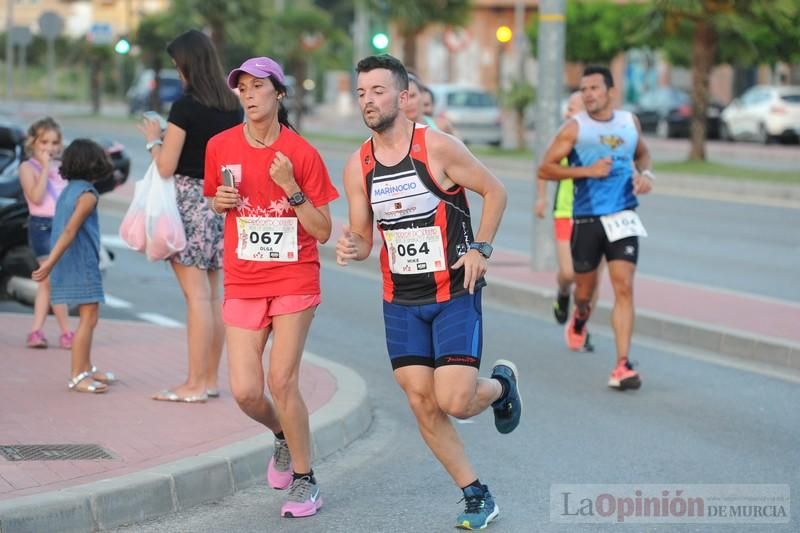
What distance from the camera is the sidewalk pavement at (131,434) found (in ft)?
20.0

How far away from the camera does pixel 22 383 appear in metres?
8.60

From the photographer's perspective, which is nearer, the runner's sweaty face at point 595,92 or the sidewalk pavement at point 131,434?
the sidewalk pavement at point 131,434

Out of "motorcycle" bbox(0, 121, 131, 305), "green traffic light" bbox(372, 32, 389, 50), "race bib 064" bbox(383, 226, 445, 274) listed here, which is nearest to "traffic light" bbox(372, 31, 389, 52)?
"green traffic light" bbox(372, 32, 389, 50)

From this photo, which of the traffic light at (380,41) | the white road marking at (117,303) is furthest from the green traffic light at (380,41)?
the white road marking at (117,303)

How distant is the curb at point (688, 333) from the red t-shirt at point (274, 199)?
4897 millimetres

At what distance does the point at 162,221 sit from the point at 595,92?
10.1 feet

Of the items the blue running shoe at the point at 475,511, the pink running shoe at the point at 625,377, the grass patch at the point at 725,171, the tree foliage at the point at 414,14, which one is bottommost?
the grass patch at the point at 725,171

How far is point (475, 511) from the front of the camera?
6141 mm

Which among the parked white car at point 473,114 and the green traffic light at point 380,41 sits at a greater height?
the green traffic light at point 380,41

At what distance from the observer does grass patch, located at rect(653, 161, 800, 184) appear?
1046 inches

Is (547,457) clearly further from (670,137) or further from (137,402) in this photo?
(670,137)

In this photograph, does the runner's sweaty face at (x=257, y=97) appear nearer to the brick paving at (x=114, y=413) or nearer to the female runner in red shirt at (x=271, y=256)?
the female runner in red shirt at (x=271, y=256)

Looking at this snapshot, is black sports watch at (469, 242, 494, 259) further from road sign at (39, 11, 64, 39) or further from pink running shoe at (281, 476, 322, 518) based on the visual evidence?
road sign at (39, 11, 64, 39)

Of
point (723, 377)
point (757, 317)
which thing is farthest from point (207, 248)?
point (757, 317)
